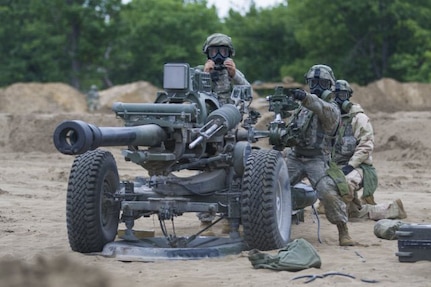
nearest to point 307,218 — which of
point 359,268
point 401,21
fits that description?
Answer: point 359,268

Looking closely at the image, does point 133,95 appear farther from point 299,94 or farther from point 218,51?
point 299,94

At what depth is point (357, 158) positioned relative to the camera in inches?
562

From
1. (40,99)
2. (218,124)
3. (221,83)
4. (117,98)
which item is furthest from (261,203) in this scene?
(117,98)

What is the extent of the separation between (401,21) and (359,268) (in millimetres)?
35930

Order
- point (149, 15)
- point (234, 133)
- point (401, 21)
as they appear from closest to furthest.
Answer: point (234, 133) < point (401, 21) < point (149, 15)

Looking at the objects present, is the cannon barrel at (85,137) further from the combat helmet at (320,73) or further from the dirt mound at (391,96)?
the dirt mound at (391,96)

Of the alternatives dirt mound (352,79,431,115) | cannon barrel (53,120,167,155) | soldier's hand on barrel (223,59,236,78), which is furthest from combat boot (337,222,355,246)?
dirt mound (352,79,431,115)

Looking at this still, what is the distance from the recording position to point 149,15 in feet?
177

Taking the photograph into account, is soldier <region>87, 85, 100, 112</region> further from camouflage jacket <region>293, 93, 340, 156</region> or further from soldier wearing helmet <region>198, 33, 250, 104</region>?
camouflage jacket <region>293, 93, 340, 156</region>

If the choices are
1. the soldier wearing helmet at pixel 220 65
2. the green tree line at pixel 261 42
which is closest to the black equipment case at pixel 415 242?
the soldier wearing helmet at pixel 220 65

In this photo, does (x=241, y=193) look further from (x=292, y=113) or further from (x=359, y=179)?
(x=359, y=179)

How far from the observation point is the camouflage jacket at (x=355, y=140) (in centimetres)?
1433

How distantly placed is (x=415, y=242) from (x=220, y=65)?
11.5ft

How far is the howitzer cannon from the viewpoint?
10.6 m
